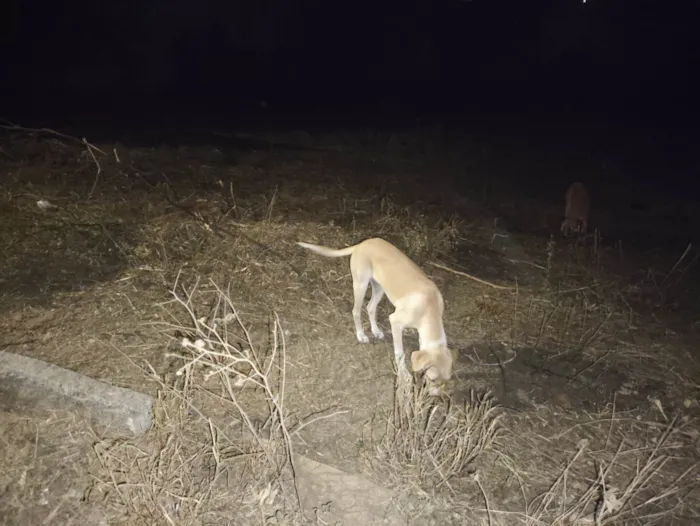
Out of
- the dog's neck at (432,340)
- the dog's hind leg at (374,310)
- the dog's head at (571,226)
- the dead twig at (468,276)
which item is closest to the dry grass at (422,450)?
the dog's neck at (432,340)

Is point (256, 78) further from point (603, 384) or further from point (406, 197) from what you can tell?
point (603, 384)

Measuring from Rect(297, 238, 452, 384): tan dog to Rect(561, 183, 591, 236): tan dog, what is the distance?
4.48 meters

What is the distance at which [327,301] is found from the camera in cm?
517

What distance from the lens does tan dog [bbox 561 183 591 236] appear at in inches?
317

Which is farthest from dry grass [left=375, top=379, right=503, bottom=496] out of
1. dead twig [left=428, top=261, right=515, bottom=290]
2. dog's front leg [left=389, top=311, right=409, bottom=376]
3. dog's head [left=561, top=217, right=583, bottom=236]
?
dog's head [left=561, top=217, right=583, bottom=236]

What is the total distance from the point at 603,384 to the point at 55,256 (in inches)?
197

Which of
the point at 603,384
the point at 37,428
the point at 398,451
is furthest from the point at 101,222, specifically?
the point at 603,384

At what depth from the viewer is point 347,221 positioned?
709 centimetres

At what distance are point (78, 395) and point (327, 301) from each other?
7.69ft

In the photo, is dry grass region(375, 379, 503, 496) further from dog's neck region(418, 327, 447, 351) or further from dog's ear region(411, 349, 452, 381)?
dog's neck region(418, 327, 447, 351)

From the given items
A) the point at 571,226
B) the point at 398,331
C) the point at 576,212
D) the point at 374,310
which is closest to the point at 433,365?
the point at 398,331

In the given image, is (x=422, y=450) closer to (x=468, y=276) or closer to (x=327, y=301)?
(x=327, y=301)

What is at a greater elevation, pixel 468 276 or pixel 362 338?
pixel 468 276

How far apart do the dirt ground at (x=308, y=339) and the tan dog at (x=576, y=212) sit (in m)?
0.23
